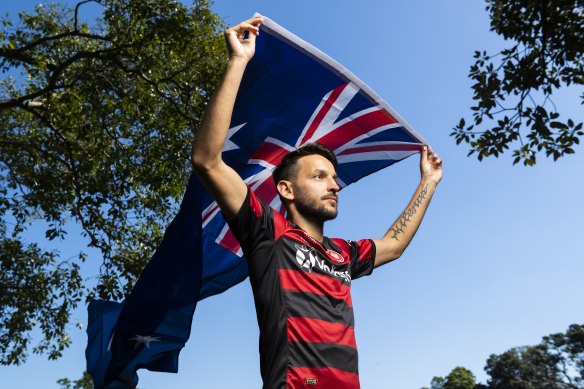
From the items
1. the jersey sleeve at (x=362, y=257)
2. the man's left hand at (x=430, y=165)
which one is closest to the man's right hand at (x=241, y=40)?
the jersey sleeve at (x=362, y=257)

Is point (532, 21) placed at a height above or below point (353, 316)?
above

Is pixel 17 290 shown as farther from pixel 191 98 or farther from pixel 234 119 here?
pixel 234 119

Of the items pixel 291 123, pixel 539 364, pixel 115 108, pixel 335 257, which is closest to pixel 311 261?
pixel 335 257

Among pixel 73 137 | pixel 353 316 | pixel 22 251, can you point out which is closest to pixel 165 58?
pixel 73 137

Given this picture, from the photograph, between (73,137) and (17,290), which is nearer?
(73,137)

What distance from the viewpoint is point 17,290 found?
13398 mm

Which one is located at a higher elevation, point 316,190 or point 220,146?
point 316,190

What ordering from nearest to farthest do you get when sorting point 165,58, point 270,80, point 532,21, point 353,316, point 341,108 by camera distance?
point 353,316
point 270,80
point 341,108
point 532,21
point 165,58

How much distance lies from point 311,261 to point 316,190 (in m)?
0.48

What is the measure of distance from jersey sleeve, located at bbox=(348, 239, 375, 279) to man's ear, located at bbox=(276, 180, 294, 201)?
0.61 m

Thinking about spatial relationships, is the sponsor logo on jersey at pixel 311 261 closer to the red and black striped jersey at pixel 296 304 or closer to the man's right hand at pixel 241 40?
the red and black striped jersey at pixel 296 304

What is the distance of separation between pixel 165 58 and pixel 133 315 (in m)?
8.18

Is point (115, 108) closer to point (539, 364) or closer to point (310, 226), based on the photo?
point (310, 226)

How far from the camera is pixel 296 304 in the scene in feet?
9.00
